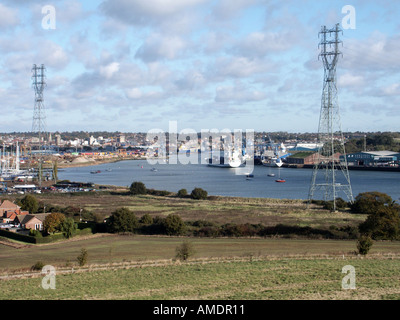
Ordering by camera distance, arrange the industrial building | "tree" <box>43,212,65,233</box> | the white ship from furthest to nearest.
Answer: the white ship < the industrial building < "tree" <box>43,212,65,233</box>

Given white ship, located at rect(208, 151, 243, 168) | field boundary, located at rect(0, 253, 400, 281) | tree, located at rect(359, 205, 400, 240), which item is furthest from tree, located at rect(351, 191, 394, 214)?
white ship, located at rect(208, 151, 243, 168)

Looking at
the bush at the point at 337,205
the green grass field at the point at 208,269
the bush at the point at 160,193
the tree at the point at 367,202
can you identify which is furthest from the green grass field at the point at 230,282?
the bush at the point at 160,193

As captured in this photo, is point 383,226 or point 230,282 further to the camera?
point 383,226

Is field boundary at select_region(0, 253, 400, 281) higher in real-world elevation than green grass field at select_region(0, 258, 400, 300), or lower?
lower

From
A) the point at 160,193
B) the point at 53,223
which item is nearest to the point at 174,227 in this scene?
the point at 53,223

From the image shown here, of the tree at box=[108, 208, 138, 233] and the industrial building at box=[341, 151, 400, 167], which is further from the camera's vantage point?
the industrial building at box=[341, 151, 400, 167]

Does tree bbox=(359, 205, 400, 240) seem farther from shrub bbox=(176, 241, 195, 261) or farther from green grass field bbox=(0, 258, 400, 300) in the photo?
shrub bbox=(176, 241, 195, 261)

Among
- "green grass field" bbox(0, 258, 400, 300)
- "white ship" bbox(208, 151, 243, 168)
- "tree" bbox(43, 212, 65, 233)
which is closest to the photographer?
"green grass field" bbox(0, 258, 400, 300)

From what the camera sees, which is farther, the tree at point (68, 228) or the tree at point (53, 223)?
the tree at point (53, 223)

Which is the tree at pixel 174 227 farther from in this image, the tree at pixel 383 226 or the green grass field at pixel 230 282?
the tree at pixel 383 226

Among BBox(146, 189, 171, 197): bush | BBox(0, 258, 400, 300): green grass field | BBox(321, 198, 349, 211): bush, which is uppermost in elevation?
BBox(0, 258, 400, 300): green grass field

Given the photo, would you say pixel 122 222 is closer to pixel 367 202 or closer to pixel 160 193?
pixel 367 202
